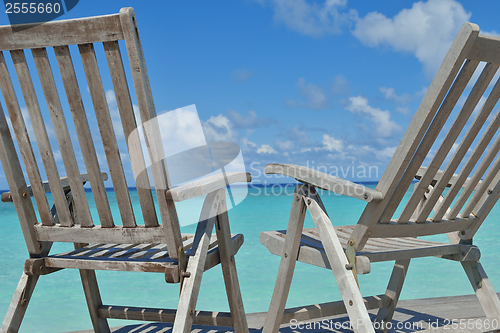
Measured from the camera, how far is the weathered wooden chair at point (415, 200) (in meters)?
1.35

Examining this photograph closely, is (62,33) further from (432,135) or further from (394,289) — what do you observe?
(394,289)

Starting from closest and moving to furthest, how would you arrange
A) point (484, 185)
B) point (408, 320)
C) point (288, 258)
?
point (288, 258) → point (484, 185) → point (408, 320)

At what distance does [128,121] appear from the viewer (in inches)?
54.3

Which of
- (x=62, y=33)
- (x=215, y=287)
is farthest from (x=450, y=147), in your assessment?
(x=215, y=287)

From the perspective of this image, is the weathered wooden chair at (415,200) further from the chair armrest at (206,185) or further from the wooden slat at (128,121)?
the wooden slat at (128,121)

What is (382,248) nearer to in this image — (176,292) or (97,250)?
(97,250)

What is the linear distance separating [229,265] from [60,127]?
85 centimetres

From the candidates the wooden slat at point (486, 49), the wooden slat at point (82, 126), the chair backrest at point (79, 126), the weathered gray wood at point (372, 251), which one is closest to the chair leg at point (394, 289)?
the weathered gray wood at point (372, 251)

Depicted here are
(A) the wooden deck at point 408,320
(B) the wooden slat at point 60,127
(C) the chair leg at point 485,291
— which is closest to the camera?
(B) the wooden slat at point 60,127

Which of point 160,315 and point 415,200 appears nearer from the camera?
point 415,200

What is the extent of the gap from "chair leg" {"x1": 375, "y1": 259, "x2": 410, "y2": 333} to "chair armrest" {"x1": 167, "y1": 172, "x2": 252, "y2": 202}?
1.13 meters

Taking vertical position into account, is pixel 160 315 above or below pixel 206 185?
below

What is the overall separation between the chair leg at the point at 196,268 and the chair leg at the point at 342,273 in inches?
14.7

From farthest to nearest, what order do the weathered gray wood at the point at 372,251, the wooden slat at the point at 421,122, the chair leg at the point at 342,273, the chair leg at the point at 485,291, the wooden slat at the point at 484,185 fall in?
the chair leg at the point at 485,291 → the wooden slat at the point at 484,185 → the weathered gray wood at the point at 372,251 → the chair leg at the point at 342,273 → the wooden slat at the point at 421,122
